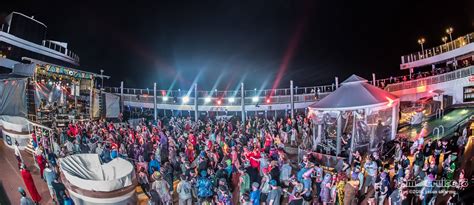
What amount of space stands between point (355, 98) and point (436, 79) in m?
15.3

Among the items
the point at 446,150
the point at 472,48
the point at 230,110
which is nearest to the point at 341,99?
the point at 446,150

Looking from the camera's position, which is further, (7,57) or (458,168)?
(7,57)

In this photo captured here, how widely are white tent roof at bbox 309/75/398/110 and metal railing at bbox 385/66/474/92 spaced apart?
10998 mm

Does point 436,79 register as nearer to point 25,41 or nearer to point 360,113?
point 360,113

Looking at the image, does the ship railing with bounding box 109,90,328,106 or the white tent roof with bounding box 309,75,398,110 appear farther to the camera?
the ship railing with bounding box 109,90,328,106

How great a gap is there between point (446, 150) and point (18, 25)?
3672 cm

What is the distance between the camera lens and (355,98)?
42.2 feet

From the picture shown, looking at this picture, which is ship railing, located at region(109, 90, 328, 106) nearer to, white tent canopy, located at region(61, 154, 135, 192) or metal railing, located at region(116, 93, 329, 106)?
metal railing, located at region(116, 93, 329, 106)

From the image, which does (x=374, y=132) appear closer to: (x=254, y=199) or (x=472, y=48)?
(x=254, y=199)

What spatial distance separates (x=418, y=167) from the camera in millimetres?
9047

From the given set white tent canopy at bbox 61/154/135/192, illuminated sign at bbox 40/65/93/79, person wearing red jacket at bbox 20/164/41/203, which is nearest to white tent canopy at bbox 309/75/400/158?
white tent canopy at bbox 61/154/135/192

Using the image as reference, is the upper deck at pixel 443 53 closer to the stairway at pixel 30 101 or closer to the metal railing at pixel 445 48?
the metal railing at pixel 445 48

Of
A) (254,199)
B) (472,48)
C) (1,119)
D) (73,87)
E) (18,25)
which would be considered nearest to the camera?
(254,199)

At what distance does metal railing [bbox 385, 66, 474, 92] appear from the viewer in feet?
67.9
